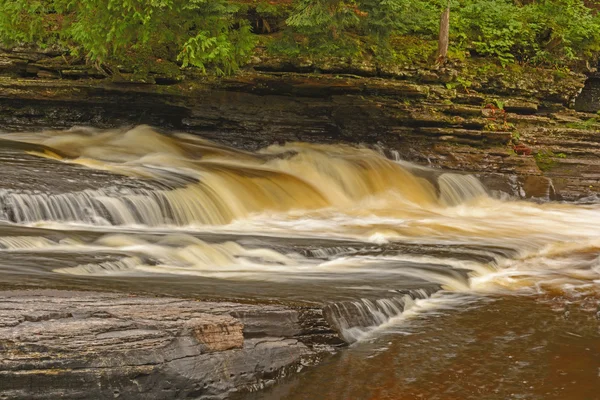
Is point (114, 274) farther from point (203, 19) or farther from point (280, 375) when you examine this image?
point (203, 19)

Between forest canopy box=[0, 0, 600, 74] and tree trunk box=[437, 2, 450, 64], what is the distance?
369 mm

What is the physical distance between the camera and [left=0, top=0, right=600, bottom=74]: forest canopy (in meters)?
13.6

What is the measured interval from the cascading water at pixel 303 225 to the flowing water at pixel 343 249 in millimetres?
33

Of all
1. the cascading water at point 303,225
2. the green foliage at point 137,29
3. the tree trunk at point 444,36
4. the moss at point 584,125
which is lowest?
the cascading water at point 303,225

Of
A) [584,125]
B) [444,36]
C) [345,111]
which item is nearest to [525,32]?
[444,36]

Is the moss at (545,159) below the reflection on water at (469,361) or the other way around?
the other way around

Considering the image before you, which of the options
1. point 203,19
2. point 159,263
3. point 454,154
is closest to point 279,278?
point 159,263

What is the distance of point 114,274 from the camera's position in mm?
6598

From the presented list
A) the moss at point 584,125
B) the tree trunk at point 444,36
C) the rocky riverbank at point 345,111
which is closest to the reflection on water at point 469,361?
the rocky riverbank at point 345,111

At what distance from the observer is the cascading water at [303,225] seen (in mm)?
7305

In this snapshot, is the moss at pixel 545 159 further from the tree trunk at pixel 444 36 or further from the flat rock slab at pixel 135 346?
the flat rock slab at pixel 135 346

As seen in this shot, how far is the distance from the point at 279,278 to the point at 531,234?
606 cm

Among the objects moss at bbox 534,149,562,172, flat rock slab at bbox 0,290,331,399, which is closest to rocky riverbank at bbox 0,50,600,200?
moss at bbox 534,149,562,172

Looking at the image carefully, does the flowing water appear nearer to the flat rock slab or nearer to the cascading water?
the cascading water
